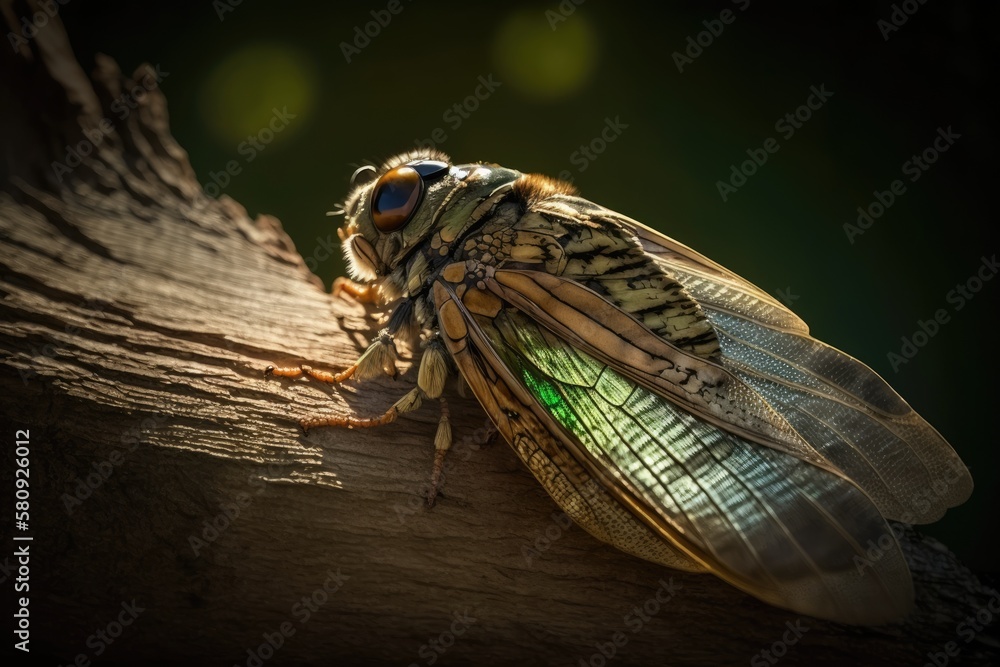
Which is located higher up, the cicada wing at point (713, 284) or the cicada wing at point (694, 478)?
the cicada wing at point (713, 284)

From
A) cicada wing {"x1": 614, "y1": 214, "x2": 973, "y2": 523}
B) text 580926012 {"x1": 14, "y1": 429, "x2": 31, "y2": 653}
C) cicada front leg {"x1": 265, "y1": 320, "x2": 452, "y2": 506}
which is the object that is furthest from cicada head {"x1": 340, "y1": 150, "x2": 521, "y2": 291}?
text 580926012 {"x1": 14, "y1": 429, "x2": 31, "y2": 653}

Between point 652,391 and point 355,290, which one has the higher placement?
point 652,391

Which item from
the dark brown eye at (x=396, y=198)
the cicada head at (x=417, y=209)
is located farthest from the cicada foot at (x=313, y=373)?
the dark brown eye at (x=396, y=198)

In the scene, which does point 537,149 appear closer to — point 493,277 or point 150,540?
point 493,277

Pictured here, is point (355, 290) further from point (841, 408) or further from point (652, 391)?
point (841, 408)

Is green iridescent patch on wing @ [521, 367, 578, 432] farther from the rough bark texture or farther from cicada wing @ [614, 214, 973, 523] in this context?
cicada wing @ [614, 214, 973, 523]

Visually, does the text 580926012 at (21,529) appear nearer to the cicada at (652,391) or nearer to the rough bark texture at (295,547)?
the rough bark texture at (295,547)

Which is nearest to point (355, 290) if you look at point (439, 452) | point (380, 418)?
point (380, 418)
